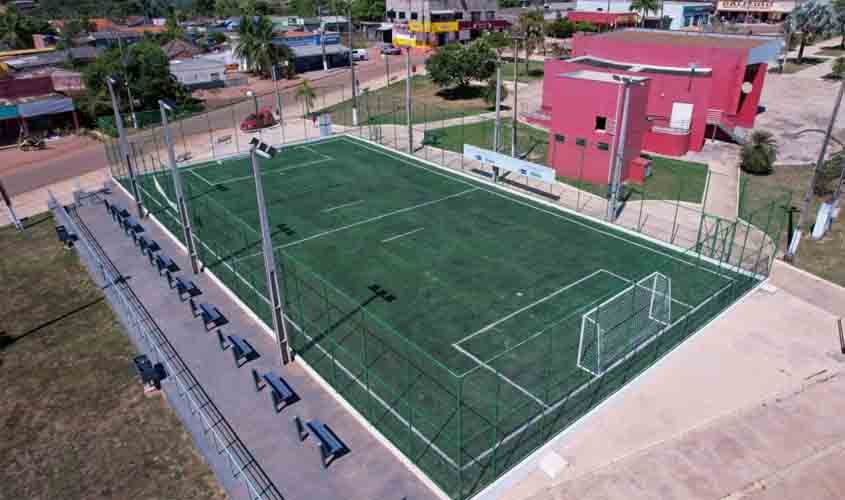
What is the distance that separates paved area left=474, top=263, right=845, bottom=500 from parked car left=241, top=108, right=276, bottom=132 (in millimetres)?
40568

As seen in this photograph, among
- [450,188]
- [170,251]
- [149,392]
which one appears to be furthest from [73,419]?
[450,188]

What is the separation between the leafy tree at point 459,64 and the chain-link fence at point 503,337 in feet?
79.0

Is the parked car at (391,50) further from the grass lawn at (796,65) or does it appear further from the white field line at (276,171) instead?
the white field line at (276,171)

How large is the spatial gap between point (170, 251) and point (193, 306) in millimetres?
6606

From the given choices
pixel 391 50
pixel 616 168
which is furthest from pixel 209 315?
pixel 391 50

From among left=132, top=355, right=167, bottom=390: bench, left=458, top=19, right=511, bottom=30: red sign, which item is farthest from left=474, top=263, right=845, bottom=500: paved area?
left=458, top=19, right=511, bottom=30: red sign

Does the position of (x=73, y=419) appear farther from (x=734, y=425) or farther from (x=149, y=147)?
(x=149, y=147)

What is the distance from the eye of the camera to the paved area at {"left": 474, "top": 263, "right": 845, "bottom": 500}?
50.5 ft

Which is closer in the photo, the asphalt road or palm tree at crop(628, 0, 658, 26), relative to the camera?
the asphalt road

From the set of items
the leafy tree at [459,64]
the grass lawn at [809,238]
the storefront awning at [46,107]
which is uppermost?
the leafy tree at [459,64]

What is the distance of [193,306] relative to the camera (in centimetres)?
2286

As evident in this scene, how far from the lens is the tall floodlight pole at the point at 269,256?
15.8 m

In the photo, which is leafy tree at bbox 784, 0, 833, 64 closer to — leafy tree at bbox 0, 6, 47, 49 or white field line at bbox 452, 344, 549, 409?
white field line at bbox 452, 344, 549, 409

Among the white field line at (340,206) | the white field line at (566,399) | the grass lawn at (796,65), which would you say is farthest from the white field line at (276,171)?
the grass lawn at (796,65)
